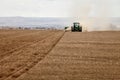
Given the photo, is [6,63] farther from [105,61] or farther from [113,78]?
[113,78]

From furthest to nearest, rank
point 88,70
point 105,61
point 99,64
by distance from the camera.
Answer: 1. point 105,61
2. point 99,64
3. point 88,70

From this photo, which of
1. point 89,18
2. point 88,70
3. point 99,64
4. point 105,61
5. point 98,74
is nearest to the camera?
point 98,74

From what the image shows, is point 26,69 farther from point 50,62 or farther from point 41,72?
point 50,62

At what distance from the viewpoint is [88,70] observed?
14.7 metres

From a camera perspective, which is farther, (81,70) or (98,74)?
(81,70)

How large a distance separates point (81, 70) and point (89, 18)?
93.6m

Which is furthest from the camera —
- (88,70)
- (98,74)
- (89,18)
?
(89,18)

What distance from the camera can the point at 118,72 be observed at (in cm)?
1429

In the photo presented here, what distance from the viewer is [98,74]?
13.7 m

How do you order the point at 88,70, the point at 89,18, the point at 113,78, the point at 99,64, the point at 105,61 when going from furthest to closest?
the point at 89,18
the point at 105,61
the point at 99,64
the point at 88,70
the point at 113,78

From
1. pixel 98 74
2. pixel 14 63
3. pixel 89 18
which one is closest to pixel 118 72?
pixel 98 74

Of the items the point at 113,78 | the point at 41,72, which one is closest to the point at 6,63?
the point at 41,72

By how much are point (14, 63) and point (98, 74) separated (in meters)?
4.96

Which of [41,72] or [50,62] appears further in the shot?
[50,62]
